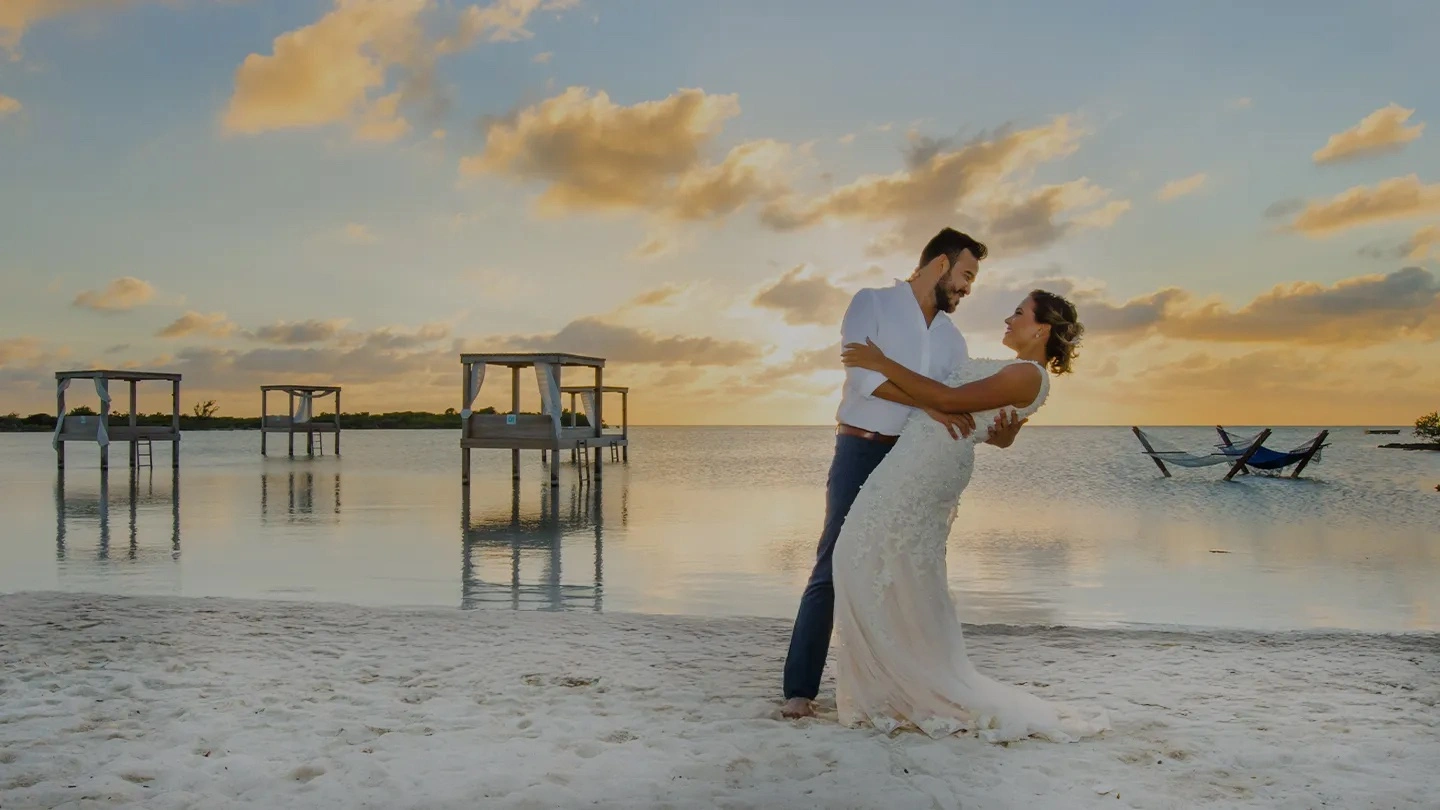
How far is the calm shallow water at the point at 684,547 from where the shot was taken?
8.41 m

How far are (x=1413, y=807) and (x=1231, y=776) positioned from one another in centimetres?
50

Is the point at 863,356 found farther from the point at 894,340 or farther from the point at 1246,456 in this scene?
the point at 1246,456

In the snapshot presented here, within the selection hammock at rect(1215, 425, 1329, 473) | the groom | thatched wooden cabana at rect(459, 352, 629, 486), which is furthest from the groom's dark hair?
hammock at rect(1215, 425, 1329, 473)

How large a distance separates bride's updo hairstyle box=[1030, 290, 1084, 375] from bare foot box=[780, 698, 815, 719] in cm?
165

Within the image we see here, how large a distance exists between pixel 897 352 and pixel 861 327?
16cm

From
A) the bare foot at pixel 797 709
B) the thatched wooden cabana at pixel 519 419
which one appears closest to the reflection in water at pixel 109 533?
the thatched wooden cabana at pixel 519 419

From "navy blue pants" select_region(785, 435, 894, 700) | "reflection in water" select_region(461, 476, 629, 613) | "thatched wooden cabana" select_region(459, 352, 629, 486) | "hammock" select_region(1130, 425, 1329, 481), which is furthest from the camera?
"hammock" select_region(1130, 425, 1329, 481)

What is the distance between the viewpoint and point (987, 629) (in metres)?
6.41

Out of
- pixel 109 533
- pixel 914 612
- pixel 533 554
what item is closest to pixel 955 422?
pixel 914 612

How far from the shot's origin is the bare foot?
13.2 ft

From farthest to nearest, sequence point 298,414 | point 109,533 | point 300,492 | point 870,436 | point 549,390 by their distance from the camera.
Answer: point 298,414
point 549,390
point 300,492
point 109,533
point 870,436

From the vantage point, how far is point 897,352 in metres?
3.62

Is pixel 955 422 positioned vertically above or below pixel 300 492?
above

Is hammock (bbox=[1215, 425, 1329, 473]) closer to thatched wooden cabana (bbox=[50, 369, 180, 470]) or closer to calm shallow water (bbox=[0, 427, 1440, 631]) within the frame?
calm shallow water (bbox=[0, 427, 1440, 631])
